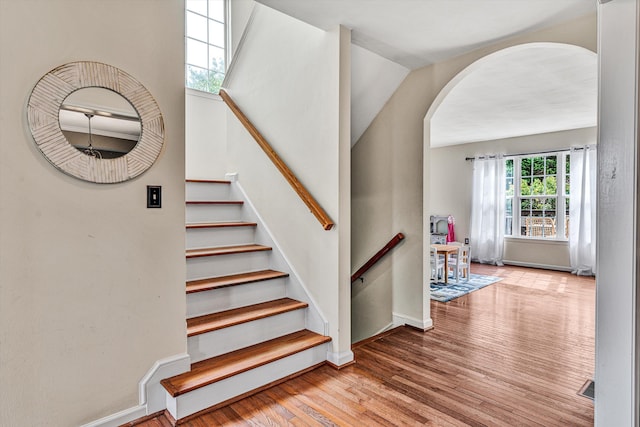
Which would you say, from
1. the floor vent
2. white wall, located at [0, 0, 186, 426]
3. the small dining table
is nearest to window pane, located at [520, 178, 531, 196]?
the small dining table

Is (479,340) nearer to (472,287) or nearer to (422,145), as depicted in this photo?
(422,145)

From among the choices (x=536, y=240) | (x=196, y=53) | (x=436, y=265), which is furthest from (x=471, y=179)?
(x=196, y=53)

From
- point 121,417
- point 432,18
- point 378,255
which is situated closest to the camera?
point 121,417

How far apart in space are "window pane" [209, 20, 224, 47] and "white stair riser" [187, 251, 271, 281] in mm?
3134

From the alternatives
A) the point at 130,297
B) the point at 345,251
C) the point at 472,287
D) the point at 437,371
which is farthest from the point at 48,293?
the point at 472,287

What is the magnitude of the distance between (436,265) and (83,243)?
4772 mm

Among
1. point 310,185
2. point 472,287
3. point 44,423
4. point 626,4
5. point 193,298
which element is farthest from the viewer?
point 472,287

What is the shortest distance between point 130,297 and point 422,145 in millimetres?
2641

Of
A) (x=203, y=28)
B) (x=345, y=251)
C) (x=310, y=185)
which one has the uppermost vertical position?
(x=203, y=28)

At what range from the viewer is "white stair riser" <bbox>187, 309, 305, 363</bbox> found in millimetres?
2160

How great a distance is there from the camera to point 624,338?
4.16ft

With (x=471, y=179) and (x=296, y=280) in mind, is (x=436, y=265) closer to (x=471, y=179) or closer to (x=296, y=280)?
(x=471, y=179)

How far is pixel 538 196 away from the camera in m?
6.77

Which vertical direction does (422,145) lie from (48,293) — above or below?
above
